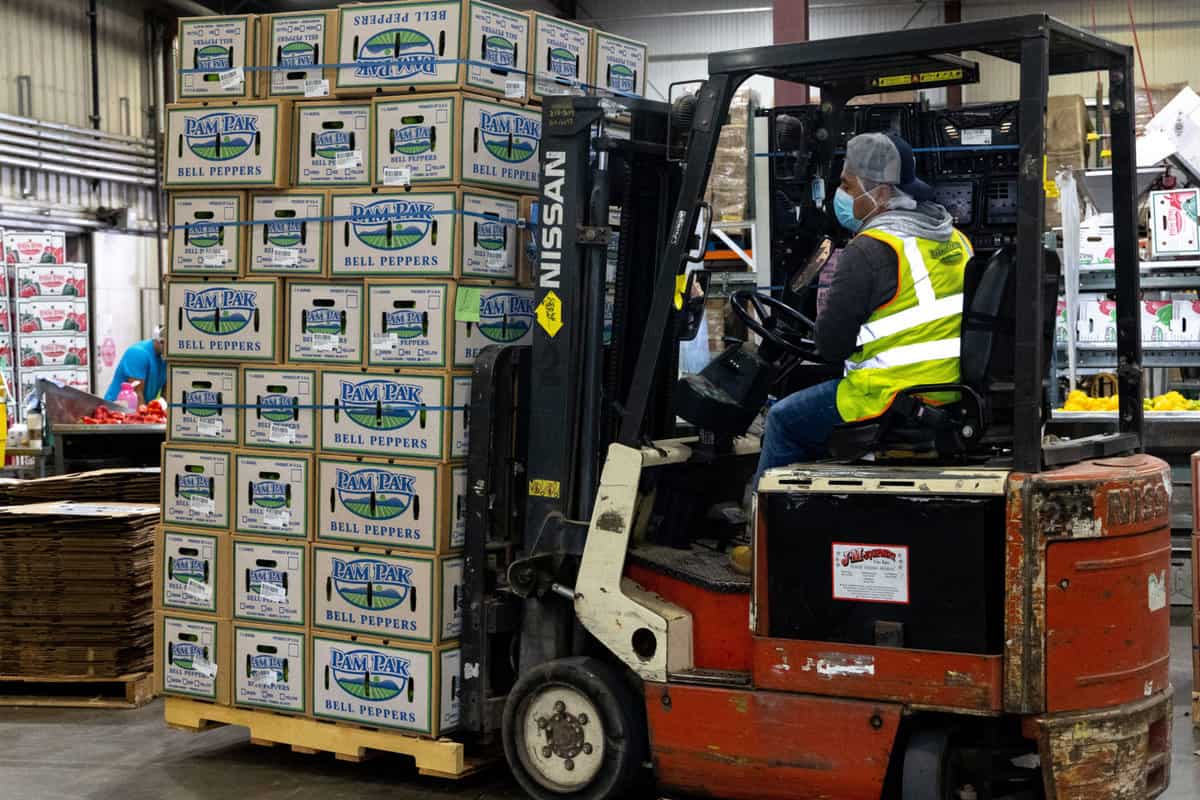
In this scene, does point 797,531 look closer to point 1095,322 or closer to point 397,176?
point 397,176

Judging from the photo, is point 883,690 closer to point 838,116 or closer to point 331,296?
point 838,116

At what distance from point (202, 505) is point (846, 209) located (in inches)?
121

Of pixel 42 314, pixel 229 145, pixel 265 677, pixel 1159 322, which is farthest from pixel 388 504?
pixel 42 314

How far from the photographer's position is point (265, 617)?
6.07 meters

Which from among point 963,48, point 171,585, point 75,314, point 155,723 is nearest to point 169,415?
point 171,585

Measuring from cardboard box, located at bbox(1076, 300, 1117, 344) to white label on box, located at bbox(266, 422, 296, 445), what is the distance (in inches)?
300

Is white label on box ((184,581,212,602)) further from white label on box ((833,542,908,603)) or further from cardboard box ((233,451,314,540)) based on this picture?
white label on box ((833,542,908,603))

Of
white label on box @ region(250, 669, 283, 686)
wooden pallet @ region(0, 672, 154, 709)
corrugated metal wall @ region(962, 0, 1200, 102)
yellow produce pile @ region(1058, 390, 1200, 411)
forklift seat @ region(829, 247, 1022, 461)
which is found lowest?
wooden pallet @ region(0, 672, 154, 709)

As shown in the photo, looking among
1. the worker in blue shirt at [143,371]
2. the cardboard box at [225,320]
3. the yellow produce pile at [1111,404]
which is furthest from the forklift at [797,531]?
the worker in blue shirt at [143,371]

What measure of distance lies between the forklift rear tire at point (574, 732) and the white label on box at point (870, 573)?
0.99m

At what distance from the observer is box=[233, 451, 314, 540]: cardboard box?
596 cm

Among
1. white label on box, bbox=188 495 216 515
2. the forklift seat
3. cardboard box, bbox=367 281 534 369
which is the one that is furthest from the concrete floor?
the forklift seat

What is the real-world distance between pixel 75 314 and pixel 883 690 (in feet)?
48.3

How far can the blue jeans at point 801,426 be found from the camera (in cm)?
486
